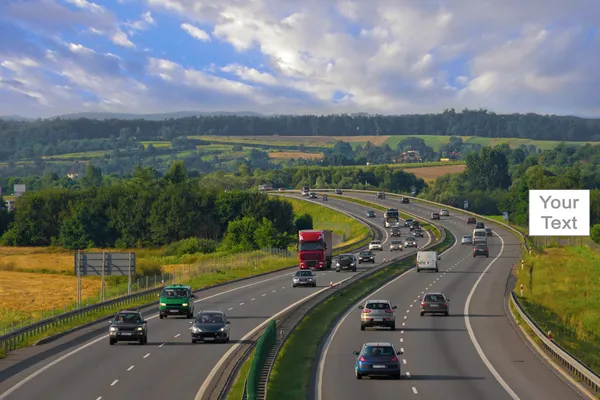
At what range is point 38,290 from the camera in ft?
304

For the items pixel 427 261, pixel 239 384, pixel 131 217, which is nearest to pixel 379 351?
pixel 239 384

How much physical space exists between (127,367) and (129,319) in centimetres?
815

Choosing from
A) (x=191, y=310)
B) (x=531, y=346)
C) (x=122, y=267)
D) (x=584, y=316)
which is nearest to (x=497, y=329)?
(x=531, y=346)

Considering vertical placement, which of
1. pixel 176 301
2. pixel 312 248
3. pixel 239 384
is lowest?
pixel 239 384

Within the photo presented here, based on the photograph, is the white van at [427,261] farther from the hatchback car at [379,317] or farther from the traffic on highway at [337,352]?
the hatchback car at [379,317]

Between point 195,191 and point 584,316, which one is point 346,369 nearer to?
point 584,316

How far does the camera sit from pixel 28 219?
17288 cm

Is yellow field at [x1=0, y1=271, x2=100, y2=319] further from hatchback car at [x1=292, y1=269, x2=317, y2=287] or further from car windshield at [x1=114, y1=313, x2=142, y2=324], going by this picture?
car windshield at [x1=114, y1=313, x2=142, y2=324]

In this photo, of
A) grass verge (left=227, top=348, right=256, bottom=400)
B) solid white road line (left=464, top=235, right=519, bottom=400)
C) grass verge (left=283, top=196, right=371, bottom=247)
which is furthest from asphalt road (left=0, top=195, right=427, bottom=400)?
grass verge (left=283, top=196, right=371, bottom=247)

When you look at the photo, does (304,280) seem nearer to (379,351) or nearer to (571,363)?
(571,363)

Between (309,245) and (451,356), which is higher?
(309,245)

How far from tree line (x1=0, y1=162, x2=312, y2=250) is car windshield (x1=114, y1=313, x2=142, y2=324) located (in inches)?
4674

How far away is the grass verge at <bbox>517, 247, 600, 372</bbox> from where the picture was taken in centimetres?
5656

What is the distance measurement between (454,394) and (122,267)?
43.6 m
